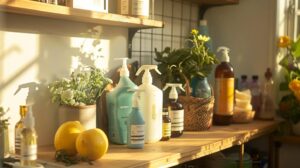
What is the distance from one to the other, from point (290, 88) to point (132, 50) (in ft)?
2.64

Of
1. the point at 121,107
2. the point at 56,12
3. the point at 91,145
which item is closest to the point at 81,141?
the point at 91,145

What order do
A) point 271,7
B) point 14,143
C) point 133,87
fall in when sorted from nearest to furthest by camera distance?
point 14,143, point 133,87, point 271,7

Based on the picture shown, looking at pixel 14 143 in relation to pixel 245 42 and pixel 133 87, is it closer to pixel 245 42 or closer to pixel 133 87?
pixel 133 87

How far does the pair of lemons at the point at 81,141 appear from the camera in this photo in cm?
108

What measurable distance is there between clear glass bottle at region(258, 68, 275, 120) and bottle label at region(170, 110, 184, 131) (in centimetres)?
70

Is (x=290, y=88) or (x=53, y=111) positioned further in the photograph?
(x=290, y=88)

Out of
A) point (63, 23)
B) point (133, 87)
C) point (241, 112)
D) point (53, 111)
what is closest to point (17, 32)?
point (63, 23)

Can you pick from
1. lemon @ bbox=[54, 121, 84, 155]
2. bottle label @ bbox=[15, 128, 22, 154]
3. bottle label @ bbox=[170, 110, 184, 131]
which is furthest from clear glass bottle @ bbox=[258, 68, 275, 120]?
bottle label @ bbox=[15, 128, 22, 154]

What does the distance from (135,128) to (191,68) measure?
0.49 meters

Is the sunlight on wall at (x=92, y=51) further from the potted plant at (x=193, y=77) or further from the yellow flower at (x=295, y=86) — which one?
the yellow flower at (x=295, y=86)

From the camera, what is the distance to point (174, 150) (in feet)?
4.09

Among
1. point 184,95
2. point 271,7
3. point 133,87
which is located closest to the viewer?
point 133,87

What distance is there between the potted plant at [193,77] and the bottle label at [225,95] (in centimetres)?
12

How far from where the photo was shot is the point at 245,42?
2.11m
